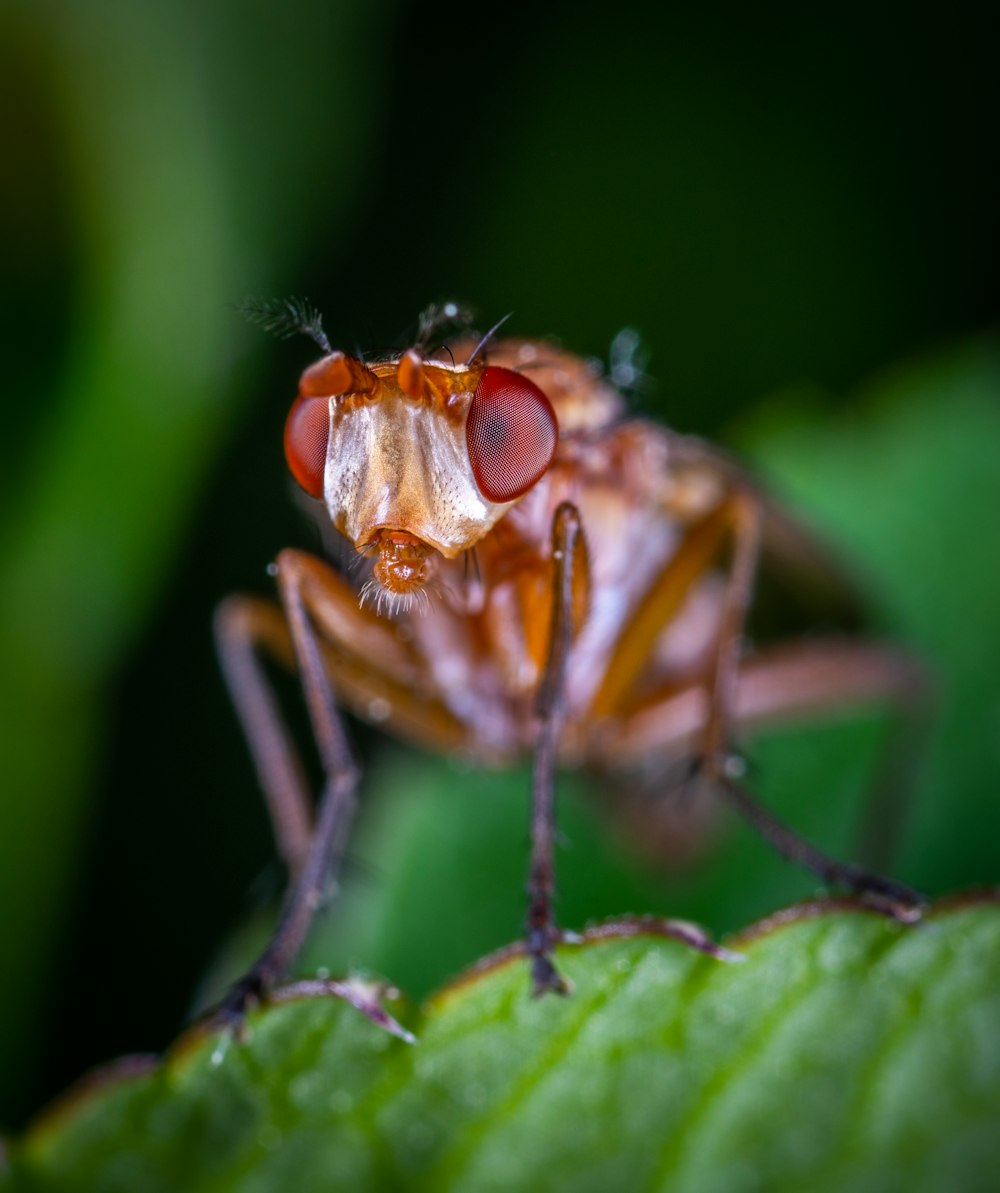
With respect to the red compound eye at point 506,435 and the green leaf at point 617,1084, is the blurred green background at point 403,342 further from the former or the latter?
the green leaf at point 617,1084

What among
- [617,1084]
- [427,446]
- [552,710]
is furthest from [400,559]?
[617,1084]

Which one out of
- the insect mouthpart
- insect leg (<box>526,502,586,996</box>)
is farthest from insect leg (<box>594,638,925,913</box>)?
the insect mouthpart

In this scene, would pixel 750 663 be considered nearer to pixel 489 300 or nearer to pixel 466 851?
pixel 466 851

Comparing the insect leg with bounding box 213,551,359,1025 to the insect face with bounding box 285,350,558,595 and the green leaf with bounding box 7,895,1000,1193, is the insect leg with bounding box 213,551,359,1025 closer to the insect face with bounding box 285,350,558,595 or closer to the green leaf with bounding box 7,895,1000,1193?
the insect face with bounding box 285,350,558,595

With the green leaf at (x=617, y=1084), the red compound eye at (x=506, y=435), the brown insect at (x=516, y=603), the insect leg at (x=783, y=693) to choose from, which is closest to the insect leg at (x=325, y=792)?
the brown insect at (x=516, y=603)

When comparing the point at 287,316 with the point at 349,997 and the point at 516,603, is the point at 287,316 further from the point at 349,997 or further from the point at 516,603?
the point at 349,997
